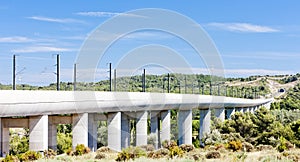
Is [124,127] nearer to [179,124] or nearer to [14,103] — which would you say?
[179,124]

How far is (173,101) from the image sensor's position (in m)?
42.1

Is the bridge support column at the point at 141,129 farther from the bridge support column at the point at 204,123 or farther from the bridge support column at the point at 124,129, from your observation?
the bridge support column at the point at 204,123

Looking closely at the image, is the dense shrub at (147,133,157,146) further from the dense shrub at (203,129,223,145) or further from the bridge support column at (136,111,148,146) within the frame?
the dense shrub at (203,129,223,145)

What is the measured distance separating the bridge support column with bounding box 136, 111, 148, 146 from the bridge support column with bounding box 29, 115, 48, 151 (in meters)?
13.8

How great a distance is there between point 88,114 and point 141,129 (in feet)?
24.3

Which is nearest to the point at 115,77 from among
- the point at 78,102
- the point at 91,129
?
the point at 91,129

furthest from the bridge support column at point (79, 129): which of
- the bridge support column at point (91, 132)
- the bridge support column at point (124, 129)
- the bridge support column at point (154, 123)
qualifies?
the bridge support column at point (154, 123)

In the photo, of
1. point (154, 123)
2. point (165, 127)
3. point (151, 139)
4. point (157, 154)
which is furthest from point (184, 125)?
point (157, 154)

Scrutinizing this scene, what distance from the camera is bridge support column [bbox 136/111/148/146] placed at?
3672cm

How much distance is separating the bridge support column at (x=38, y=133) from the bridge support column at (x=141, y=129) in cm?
1381

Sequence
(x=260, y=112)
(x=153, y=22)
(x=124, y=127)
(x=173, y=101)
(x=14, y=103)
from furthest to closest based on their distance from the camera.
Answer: (x=260, y=112) → (x=173, y=101) → (x=124, y=127) → (x=153, y=22) → (x=14, y=103)

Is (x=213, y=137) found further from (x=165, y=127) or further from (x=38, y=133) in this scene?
(x=38, y=133)

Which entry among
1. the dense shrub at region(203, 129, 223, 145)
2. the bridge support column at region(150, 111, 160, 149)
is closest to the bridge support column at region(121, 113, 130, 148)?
the bridge support column at region(150, 111, 160, 149)

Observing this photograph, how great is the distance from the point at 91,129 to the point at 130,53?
602cm
